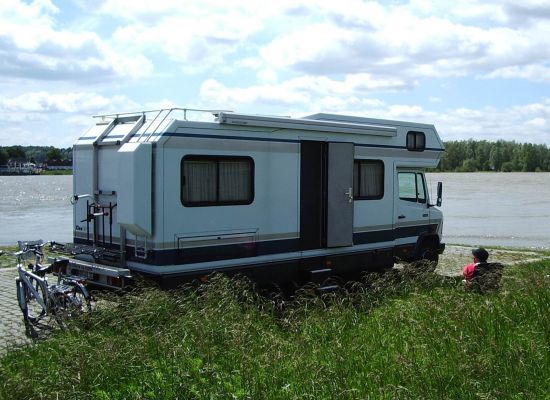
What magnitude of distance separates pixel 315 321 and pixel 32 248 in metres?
3.72

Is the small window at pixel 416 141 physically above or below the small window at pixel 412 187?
above

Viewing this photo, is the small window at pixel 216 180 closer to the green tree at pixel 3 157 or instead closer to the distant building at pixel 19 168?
the green tree at pixel 3 157

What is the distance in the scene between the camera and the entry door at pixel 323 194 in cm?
934

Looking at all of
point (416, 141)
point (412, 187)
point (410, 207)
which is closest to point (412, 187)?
point (412, 187)

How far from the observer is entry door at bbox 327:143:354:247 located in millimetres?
9523

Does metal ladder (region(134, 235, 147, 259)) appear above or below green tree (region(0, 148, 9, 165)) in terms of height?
below

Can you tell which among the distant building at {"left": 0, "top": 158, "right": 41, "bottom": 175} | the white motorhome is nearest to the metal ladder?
the white motorhome

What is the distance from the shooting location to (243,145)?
845cm

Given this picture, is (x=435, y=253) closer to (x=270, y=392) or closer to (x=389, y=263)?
(x=389, y=263)

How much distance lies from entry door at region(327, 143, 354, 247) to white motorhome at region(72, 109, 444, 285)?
17 mm

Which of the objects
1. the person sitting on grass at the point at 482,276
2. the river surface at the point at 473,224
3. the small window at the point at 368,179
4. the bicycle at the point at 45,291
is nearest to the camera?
the bicycle at the point at 45,291

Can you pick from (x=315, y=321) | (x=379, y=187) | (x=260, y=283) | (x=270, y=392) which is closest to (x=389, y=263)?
(x=379, y=187)

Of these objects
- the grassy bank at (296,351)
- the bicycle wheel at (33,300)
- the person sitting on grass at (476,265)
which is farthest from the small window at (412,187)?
the bicycle wheel at (33,300)

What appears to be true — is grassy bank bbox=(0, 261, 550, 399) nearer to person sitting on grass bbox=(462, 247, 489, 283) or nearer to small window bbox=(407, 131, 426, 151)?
person sitting on grass bbox=(462, 247, 489, 283)
